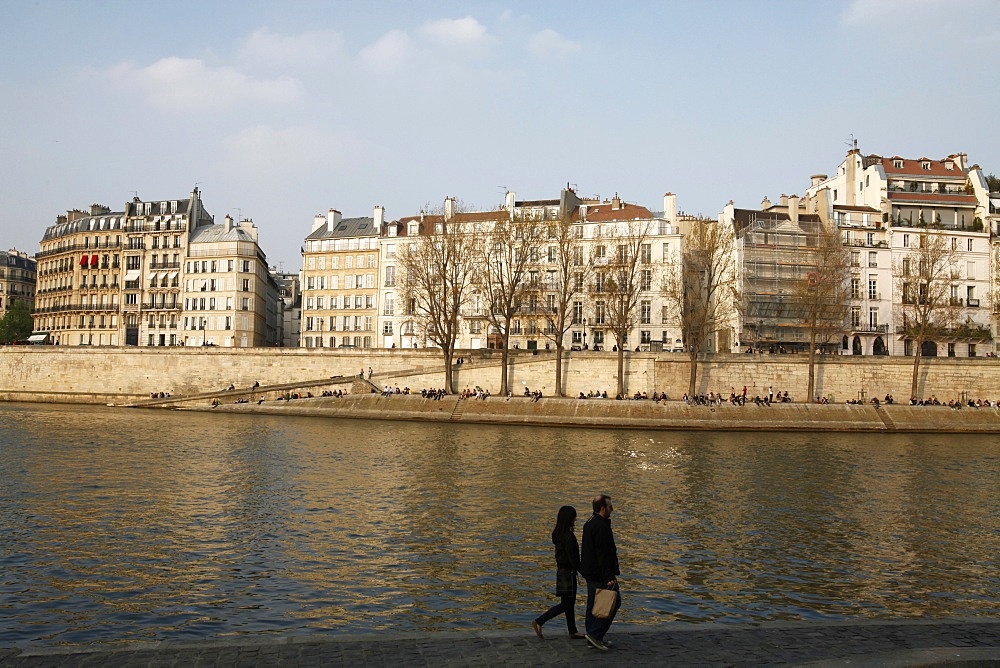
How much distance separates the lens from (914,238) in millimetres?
78312

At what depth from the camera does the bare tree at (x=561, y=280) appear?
63188 millimetres

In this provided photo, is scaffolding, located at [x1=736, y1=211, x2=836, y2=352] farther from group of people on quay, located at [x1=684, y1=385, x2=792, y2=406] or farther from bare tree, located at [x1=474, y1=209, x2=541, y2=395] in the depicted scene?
bare tree, located at [x1=474, y1=209, x2=541, y2=395]

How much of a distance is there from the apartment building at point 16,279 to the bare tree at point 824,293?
10032cm

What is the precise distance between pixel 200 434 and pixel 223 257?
45667 millimetres

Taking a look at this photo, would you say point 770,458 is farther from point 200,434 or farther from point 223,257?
point 223,257

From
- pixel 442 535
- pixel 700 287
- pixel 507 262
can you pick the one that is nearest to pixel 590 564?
pixel 442 535

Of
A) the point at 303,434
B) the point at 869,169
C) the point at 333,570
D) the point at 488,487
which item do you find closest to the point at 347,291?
the point at 303,434

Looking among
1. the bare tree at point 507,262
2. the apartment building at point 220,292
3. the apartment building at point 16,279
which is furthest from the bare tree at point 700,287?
the apartment building at point 16,279

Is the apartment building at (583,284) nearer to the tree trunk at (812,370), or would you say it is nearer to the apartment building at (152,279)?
the tree trunk at (812,370)

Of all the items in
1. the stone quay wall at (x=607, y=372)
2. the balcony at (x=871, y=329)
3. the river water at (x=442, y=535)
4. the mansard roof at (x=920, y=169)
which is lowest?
the river water at (x=442, y=535)

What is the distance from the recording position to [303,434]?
4834 centimetres

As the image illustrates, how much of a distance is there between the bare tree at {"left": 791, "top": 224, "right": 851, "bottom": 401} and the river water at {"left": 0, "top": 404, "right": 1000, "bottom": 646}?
23235 millimetres

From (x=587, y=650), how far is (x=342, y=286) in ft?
260

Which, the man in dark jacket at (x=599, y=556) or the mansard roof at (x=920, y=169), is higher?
the mansard roof at (x=920, y=169)
